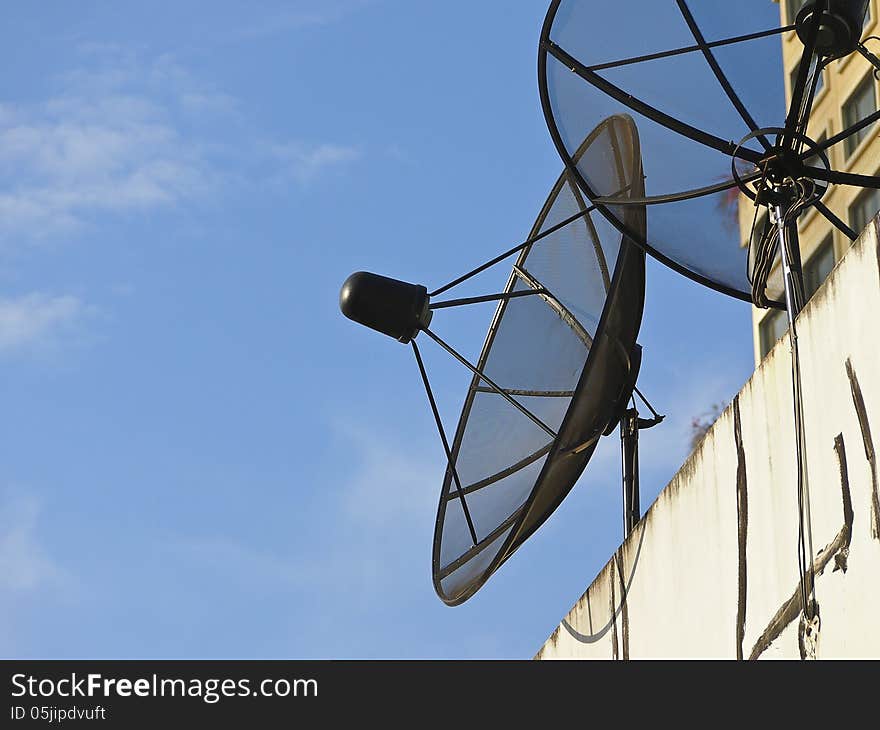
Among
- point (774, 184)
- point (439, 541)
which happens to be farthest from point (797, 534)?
point (439, 541)

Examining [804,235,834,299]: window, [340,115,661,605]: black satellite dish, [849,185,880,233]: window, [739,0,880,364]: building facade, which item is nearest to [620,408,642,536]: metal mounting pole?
[340,115,661,605]: black satellite dish

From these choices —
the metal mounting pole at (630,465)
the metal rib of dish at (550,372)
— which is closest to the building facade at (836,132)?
the metal rib of dish at (550,372)

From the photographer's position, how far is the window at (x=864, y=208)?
25000mm

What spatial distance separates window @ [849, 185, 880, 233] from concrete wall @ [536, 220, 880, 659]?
56.5 feet

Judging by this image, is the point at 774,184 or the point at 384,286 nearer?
the point at 774,184

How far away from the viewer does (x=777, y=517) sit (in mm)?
7191

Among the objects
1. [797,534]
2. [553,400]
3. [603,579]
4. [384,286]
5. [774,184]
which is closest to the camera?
[797,534]

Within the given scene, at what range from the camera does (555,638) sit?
10.9m

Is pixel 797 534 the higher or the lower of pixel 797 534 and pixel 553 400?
the lower

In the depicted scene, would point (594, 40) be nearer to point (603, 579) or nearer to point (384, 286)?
point (384, 286)

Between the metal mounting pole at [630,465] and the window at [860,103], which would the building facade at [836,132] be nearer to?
the window at [860,103]

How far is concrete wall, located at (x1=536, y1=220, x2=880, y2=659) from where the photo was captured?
641 cm

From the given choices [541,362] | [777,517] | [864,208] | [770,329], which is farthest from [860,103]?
[777,517]

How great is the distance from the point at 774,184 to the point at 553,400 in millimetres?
3800
